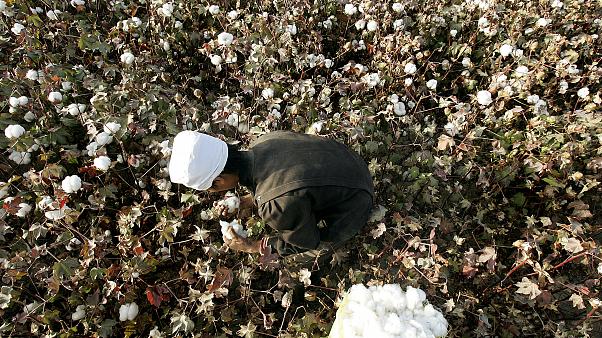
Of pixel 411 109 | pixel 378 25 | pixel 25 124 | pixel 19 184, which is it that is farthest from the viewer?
pixel 378 25

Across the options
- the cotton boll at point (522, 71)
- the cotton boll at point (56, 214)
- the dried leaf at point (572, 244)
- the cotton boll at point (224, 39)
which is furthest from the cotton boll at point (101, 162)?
the cotton boll at point (522, 71)

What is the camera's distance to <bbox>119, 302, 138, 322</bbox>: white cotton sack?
2.06 meters

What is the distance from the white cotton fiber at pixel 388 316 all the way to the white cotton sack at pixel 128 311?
1.24m

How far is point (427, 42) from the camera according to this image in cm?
362

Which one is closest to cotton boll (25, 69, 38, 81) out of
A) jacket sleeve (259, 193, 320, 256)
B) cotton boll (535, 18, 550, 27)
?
jacket sleeve (259, 193, 320, 256)

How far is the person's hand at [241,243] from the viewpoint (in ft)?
7.07

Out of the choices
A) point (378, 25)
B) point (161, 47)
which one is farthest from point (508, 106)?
point (161, 47)

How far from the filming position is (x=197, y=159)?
1.66 m

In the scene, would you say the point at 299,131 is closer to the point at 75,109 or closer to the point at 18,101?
the point at 75,109

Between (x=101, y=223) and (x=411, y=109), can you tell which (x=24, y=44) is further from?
(x=411, y=109)

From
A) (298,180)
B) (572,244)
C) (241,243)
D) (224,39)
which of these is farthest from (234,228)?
(572,244)

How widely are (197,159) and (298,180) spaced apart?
17.3 inches

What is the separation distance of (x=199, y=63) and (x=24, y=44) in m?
1.25

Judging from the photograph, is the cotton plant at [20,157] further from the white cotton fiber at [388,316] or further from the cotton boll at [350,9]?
the cotton boll at [350,9]
